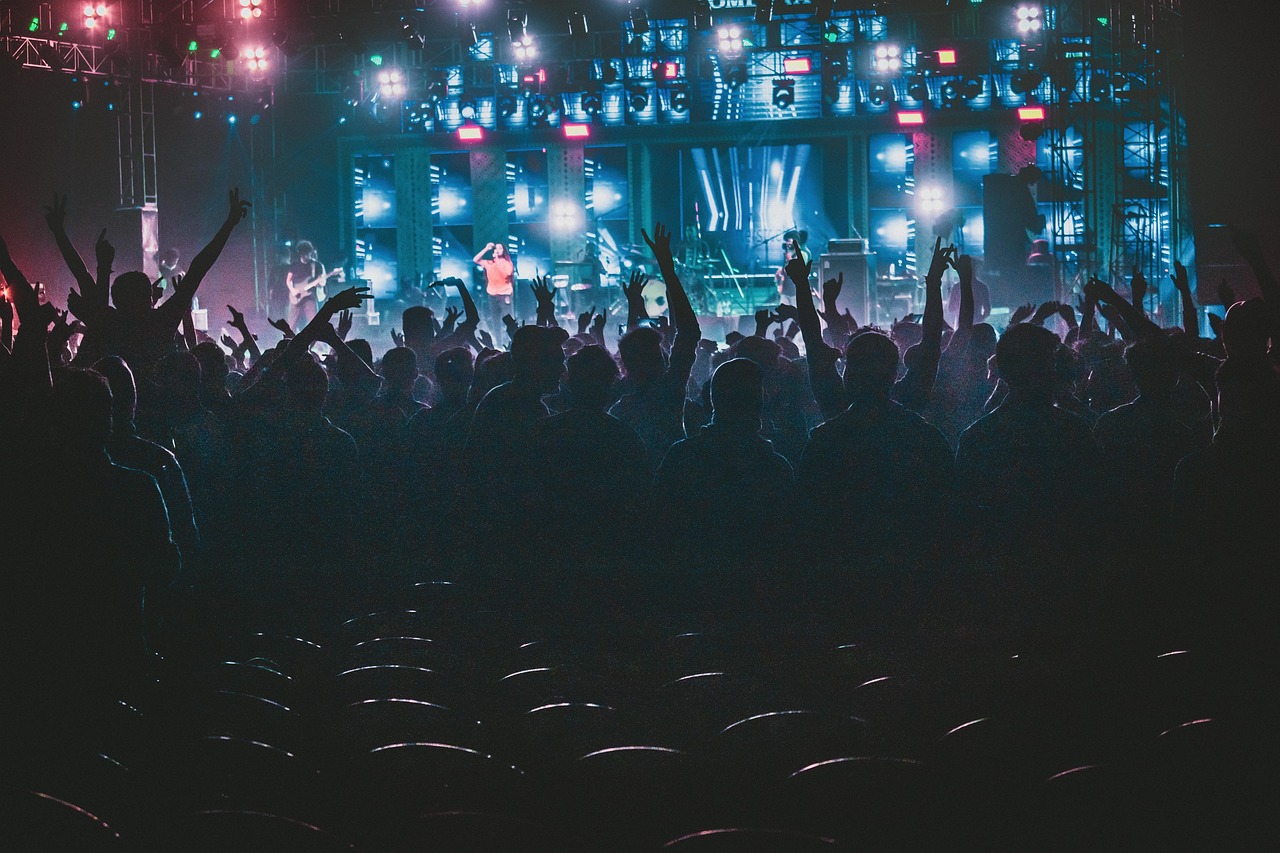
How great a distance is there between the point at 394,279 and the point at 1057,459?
1961 cm

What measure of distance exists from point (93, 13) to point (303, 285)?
4.88 metres

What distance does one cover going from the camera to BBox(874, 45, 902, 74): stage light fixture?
17.6 metres

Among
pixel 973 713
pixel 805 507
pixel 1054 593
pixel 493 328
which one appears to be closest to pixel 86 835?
pixel 973 713

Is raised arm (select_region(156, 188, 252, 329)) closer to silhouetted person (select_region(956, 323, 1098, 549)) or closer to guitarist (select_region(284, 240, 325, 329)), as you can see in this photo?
silhouetted person (select_region(956, 323, 1098, 549))

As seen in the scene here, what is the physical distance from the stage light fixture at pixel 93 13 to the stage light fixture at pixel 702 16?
28.7 feet

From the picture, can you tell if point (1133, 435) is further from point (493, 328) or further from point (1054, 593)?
point (493, 328)

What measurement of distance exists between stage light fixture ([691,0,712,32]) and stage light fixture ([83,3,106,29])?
8733 millimetres

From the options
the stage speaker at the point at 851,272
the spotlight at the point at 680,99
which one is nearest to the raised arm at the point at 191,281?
the stage speaker at the point at 851,272

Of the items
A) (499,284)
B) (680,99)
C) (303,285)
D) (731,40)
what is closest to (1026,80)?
(731,40)

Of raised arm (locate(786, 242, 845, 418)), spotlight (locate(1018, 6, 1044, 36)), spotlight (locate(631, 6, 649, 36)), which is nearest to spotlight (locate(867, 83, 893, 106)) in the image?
spotlight (locate(1018, 6, 1044, 36))

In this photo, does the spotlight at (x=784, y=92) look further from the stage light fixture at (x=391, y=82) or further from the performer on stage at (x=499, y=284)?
the stage light fixture at (x=391, y=82)

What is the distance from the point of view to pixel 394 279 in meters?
21.8

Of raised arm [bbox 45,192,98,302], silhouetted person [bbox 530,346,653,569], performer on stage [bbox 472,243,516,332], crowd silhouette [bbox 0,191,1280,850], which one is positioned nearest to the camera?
crowd silhouette [bbox 0,191,1280,850]

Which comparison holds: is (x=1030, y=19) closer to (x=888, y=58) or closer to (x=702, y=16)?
(x=888, y=58)
